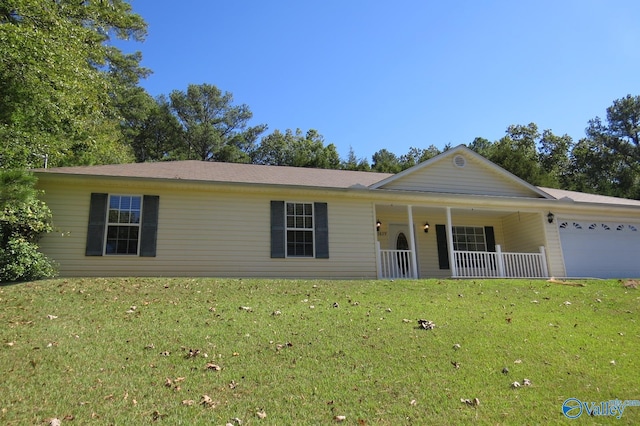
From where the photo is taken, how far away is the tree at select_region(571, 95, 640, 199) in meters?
37.1

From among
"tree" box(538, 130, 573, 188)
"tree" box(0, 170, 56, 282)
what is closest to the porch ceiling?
"tree" box(0, 170, 56, 282)

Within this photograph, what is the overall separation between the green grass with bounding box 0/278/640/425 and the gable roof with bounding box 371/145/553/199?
210 inches

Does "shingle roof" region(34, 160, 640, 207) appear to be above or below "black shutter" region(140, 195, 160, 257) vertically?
above

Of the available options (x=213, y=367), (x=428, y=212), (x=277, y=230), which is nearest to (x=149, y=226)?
(x=277, y=230)

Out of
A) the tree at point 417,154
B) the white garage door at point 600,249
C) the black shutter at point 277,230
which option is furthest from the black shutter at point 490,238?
the tree at point 417,154

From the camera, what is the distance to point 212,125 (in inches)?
1405

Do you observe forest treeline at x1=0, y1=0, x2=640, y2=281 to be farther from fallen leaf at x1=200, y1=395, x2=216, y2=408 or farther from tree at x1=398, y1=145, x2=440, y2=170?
fallen leaf at x1=200, y1=395, x2=216, y2=408

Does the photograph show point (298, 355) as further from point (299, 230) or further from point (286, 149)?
point (286, 149)

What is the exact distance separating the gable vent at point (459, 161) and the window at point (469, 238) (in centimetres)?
250

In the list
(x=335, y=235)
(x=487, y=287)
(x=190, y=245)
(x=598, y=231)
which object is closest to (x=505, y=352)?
(x=487, y=287)

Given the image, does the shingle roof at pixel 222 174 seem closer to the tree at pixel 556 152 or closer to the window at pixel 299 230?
the window at pixel 299 230

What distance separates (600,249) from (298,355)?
1389 centimetres

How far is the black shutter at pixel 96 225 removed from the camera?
1041cm

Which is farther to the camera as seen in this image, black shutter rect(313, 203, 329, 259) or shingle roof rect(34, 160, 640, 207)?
black shutter rect(313, 203, 329, 259)
